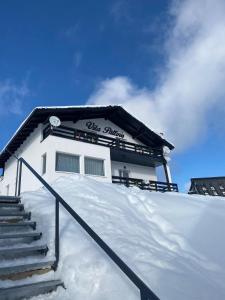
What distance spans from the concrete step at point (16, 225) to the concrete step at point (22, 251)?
0.74m

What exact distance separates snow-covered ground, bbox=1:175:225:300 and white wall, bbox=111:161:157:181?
1175cm

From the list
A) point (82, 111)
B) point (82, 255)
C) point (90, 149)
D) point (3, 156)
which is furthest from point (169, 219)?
point (3, 156)

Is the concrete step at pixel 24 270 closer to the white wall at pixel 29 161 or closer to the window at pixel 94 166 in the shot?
the white wall at pixel 29 161

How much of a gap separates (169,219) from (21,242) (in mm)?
3458

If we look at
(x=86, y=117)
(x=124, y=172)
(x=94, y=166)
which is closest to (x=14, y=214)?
(x=94, y=166)

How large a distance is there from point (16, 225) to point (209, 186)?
68.8 ft

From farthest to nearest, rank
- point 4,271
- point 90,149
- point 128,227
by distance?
1. point 90,149
2. point 128,227
3. point 4,271

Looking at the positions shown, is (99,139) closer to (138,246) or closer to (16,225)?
(16,225)

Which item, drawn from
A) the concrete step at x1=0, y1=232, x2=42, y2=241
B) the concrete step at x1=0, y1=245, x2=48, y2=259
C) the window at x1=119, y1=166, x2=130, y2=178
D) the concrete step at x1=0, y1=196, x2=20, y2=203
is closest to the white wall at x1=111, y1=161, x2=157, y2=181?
the window at x1=119, y1=166, x2=130, y2=178

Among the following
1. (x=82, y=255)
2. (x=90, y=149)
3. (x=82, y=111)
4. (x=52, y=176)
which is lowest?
(x=82, y=255)

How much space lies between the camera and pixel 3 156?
21.4m

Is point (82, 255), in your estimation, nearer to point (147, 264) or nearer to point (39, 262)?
point (39, 262)

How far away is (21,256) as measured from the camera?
3701 mm

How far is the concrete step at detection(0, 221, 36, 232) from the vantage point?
4.29m
